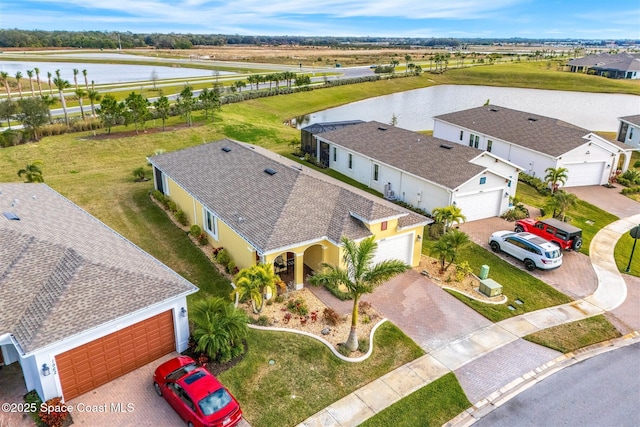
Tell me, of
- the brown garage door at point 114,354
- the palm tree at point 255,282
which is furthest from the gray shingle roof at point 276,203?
the brown garage door at point 114,354

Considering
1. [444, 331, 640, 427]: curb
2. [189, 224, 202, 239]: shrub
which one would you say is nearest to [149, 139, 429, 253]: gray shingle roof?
[189, 224, 202, 239]: shrub

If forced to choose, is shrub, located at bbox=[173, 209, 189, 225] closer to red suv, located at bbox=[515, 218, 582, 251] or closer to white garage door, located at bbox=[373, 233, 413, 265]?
white garage door, located at bbox=[373, 233, 413, 265]

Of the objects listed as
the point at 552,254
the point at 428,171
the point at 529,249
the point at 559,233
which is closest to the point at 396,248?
the point at 529,249

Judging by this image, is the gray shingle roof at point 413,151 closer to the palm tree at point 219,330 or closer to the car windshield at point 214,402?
the palm tree at point 219,330

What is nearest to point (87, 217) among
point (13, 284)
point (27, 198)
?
Result: point (27, 198)

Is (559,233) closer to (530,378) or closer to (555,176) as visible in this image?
(555,176)

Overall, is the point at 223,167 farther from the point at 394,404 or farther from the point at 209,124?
the point at 209,124
